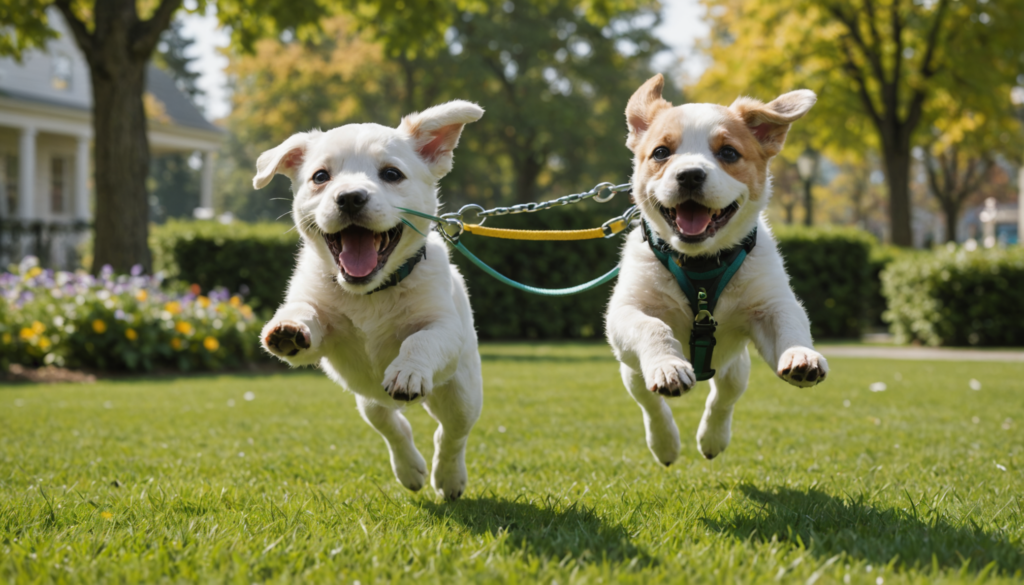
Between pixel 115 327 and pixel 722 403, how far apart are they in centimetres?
928

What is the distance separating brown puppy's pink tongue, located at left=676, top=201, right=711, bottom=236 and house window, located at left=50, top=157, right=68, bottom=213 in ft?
99.2

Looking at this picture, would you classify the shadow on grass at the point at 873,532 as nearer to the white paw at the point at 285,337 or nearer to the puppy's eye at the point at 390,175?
the white paw at the point at 285,337

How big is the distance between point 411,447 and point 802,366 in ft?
6.85

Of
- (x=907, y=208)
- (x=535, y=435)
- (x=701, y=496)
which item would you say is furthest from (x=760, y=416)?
(x=907, y=208)

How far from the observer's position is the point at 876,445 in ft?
19.5

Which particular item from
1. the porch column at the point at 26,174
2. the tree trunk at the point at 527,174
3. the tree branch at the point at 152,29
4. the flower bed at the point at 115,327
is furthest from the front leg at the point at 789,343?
the tree trunk at the point at 527,174

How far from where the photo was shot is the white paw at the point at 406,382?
10.1 feet

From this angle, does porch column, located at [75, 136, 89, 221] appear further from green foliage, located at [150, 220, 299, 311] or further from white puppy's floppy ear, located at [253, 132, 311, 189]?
white puppy's floppy ear, located at [253, 132, 311, 189]

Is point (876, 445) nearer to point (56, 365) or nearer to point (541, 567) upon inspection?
point (541, 567)

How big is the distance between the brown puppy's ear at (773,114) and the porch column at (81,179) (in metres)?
27.9

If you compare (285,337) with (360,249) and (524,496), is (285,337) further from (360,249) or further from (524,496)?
(524,496)

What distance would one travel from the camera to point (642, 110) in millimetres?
4102

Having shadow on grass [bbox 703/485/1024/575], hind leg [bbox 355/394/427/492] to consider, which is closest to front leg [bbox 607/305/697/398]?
shadow on grass [bbox 703/485/1024/575]

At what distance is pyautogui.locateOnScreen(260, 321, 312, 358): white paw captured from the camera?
330 cm
